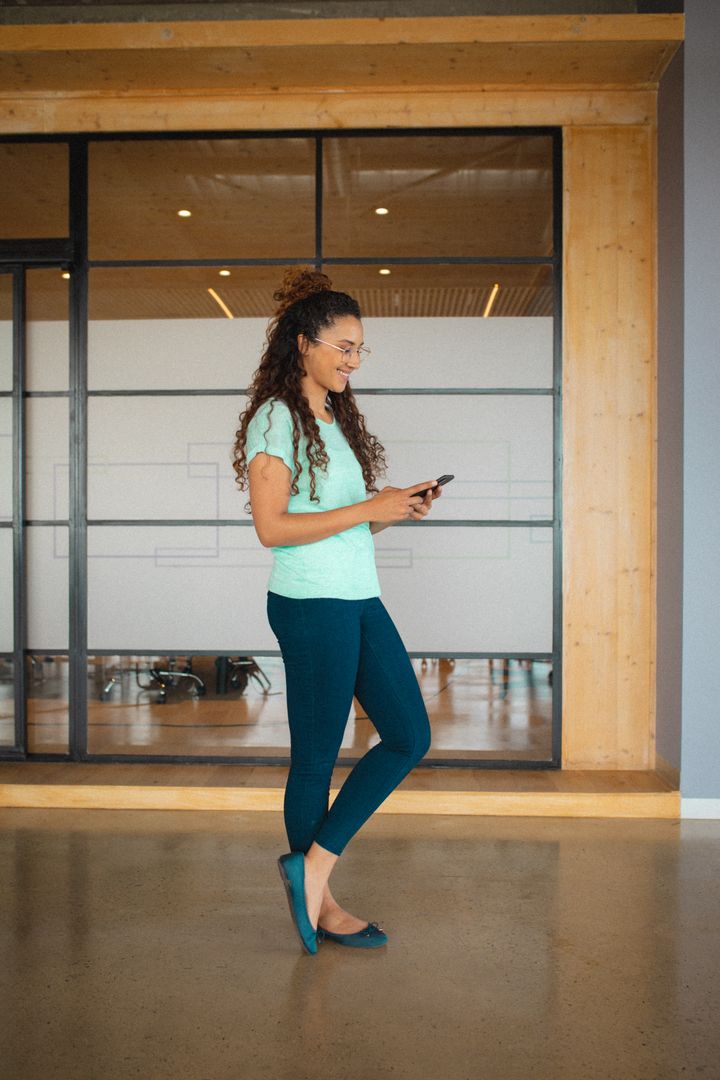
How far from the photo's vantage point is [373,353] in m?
4.02

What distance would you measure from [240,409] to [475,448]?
1.02 meters

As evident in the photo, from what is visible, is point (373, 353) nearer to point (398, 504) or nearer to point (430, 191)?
point (430, 191)

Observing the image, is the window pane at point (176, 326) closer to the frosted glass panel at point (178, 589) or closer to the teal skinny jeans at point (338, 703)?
the frosted glass panel at point (178, 589)

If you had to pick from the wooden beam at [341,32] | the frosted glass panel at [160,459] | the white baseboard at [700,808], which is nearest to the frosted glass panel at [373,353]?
the frosted glass panel at [160,459]

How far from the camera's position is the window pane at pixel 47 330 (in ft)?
13.5

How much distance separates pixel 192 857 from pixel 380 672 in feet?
4.00

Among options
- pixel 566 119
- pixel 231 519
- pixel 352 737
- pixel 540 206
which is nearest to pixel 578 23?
pixel 566 119

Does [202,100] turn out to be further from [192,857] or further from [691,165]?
[192,857]

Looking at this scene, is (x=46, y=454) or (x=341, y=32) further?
(x=46, y=454)

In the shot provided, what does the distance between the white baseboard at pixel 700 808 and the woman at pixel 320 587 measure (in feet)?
5.45

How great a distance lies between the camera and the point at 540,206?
4.04 m

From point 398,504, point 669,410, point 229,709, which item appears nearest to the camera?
point 398,504

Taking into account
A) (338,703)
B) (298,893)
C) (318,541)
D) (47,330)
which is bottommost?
(298,893)

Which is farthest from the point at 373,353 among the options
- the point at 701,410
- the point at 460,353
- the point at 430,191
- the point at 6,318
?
the point at 6,318
